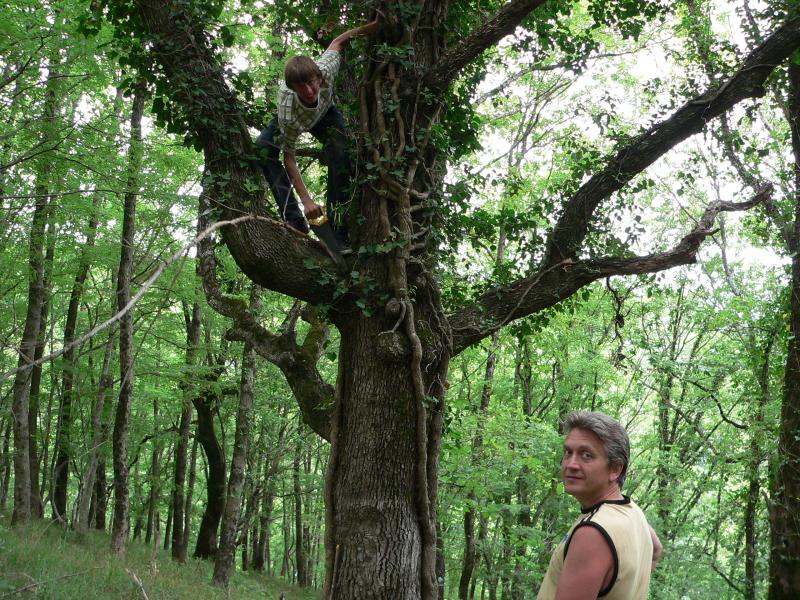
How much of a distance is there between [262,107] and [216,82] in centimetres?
88

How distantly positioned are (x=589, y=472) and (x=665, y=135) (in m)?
3.47

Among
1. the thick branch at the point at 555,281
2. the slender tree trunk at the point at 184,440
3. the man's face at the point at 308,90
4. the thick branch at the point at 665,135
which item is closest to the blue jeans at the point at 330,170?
the man's face at the point at 308,90

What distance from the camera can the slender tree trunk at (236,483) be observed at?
38.4 feet

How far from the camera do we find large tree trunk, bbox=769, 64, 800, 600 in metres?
7.62

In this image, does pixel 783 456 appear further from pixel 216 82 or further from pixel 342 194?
pixel 216 82

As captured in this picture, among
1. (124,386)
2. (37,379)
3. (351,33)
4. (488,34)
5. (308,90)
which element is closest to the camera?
(308,90)

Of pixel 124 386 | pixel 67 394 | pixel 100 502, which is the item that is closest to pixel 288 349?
Result: pixel 124 386

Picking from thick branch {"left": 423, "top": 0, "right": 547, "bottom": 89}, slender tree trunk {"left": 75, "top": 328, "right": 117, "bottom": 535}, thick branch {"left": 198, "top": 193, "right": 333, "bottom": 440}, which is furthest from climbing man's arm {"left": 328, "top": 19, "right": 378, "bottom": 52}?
slender tree trunk {"left": 75, "top": 328, "right": 117, "bottom": 535}

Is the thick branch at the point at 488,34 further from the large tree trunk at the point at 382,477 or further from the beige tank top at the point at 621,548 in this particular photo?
the beige tank top at the point at 621,548

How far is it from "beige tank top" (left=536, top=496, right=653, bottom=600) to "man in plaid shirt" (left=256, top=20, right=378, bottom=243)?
2.87 m

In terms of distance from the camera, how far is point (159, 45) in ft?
14.5

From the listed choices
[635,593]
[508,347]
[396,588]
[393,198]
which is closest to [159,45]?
[393,198]

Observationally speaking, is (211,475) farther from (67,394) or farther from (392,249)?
(392,249)

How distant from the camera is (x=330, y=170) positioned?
4766 mm
